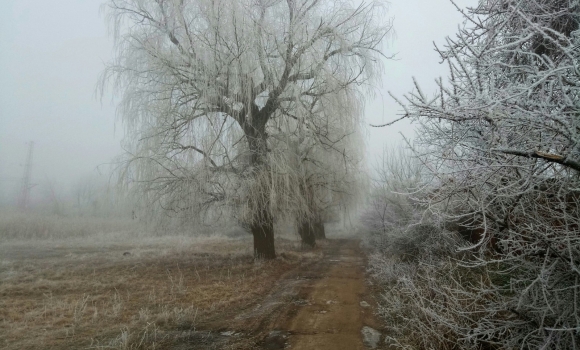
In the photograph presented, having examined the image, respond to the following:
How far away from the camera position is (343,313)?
21.7ft

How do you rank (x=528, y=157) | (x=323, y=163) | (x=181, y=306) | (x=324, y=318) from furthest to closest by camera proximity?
1. (x=323, y=163)
2. (x=181, y=306)
3. (x=324, y=318)
4. (x=528, y=157)

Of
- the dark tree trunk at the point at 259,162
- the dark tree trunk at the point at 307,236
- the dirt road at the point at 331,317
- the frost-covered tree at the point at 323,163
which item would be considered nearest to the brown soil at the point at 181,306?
the dirt road at the point at 331,317

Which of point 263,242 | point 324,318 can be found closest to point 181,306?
point 324,318

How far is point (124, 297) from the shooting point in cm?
738

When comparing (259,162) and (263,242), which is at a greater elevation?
(259,162)

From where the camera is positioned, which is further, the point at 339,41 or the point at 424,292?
the point at 339,41

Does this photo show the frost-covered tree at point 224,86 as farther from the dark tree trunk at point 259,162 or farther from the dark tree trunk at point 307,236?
the dark tree trunk at point 307,236

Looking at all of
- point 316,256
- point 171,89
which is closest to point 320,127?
point 171,89

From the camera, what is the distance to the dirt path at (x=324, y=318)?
506 cm

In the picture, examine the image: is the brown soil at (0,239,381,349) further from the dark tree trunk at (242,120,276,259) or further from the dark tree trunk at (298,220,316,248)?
the dark tree trunk at (298,220,316,248)

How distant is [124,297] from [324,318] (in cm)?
403

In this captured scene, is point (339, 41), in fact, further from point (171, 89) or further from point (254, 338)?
point (254, 338)

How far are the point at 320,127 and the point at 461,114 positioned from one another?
29.4 feet

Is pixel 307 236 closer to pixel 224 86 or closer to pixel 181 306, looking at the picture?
pixel 224 86
